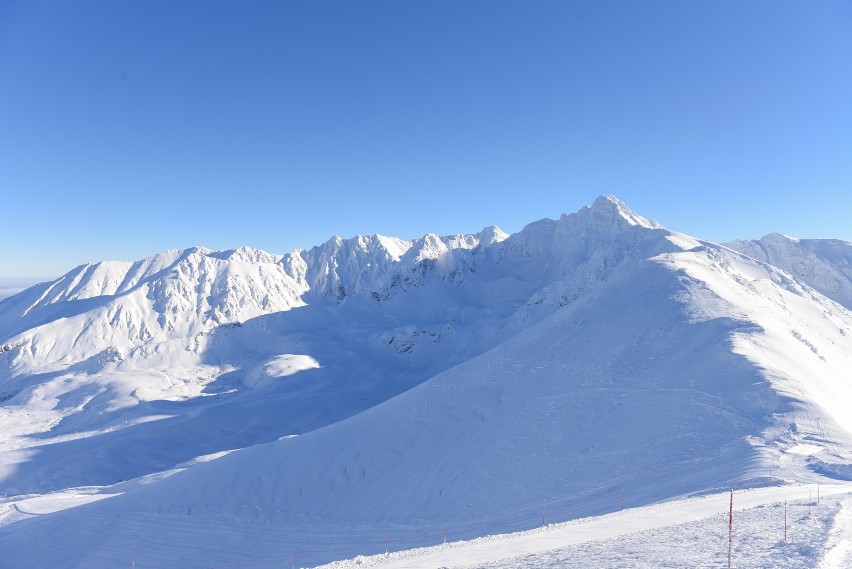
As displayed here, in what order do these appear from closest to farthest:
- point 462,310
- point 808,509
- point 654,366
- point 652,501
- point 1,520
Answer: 1. point 808,509
2. point 652,501
3. point 654,366
4. point 1,520
5. point 462,310

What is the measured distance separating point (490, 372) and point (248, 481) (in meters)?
25.9

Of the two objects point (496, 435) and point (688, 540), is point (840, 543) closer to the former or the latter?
point (688, 540)

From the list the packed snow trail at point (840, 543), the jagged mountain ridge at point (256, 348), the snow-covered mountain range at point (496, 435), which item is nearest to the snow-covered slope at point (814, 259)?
the jagged mountain ridge at point (256, 348)

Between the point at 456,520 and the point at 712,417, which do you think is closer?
the point at 456,520

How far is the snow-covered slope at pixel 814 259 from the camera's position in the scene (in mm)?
144250

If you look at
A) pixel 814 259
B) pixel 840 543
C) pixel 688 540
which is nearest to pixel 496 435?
pixel 688 540

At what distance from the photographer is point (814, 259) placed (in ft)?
514

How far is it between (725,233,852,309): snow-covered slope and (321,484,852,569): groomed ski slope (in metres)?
157

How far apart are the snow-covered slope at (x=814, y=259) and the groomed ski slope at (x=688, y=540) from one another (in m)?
157

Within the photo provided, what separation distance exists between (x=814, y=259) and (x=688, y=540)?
7306 inches

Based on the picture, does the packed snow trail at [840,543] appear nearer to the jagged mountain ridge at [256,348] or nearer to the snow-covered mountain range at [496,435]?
the snow-covered mountain range at [496,435]

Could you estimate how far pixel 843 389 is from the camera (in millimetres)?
42875

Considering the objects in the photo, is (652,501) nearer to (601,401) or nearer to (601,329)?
(601,401)

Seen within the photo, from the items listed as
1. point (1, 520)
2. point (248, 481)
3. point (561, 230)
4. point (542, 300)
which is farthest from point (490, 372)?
point (561, 230)
